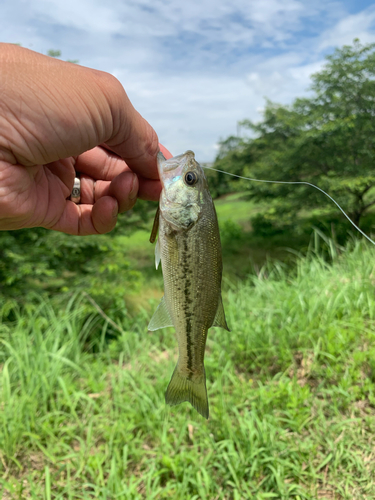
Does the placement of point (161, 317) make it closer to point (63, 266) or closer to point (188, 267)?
point (188, 267)

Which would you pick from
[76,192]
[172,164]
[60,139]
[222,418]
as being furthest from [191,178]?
[222,418]

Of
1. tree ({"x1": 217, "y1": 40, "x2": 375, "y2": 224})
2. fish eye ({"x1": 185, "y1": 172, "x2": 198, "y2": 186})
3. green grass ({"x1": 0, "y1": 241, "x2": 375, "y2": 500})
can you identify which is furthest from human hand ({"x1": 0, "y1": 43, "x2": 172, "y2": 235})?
tree ({"x1": 217, "y1": 40, "x2": 375, "y2": 224})

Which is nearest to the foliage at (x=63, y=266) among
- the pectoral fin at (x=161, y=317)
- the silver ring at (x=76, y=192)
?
the silver ring at (x=76, y=192)

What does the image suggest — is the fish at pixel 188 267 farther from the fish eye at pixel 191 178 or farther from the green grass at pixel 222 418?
the green grass at pixel 222 418

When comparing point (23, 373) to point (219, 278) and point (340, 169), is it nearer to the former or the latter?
point (219, 278)

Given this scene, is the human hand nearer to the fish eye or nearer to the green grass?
the fish eye

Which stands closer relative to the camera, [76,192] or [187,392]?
[187,392]
